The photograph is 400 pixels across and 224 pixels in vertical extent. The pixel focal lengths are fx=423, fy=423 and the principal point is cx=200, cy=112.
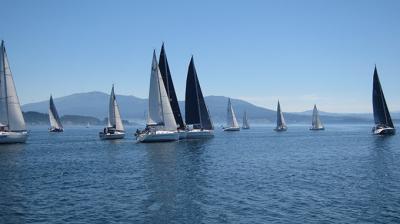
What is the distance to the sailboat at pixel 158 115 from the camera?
67.8m

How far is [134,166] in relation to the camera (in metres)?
41.1

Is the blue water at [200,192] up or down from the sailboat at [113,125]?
down

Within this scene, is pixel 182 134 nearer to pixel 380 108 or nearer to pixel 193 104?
pixel 193 104

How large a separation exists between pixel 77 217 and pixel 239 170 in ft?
65.5

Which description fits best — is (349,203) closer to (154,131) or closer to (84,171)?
(84,171)

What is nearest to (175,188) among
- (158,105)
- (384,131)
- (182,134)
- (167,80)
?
(158,105)

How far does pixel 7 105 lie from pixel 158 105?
2283cm

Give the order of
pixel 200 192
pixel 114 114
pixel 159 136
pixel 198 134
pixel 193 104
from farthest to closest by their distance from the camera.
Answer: pixel 114 114 < pixel 193 104 < pixel 198 134 < pixel 159 136 < pixel 200 192

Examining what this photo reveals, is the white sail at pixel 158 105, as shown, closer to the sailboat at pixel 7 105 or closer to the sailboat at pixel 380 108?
the sailboat at pixel 7 105

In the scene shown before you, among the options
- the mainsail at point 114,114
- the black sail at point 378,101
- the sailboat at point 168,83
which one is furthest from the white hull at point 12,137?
the black sail at point 378,101

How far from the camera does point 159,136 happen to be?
2660 inches

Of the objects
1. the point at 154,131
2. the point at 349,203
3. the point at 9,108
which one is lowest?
the point at 349,203

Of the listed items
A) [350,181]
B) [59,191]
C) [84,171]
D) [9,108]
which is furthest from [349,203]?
[9,108]

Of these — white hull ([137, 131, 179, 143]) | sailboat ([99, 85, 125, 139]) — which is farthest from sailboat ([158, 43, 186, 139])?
sailboat ([99, 85, 125, 139])
